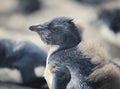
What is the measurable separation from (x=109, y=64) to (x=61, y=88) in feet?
0.40

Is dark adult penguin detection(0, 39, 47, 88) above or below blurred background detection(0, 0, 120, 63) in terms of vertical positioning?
above

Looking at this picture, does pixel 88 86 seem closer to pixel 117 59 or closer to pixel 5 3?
pixel 117 59

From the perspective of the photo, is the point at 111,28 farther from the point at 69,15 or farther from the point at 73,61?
the point at 73,61

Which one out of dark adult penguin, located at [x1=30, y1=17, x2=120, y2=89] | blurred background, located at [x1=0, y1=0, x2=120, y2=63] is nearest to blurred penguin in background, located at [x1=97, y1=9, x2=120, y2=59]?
blurred background, located at [x1=0, y1=0, x2=120, y2=63]

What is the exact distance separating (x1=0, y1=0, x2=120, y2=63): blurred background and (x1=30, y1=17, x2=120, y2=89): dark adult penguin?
0.96 m

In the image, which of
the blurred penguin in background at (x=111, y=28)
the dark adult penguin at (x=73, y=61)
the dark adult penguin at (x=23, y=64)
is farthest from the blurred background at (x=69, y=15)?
the dark adult penguin at (x=73, y=61)

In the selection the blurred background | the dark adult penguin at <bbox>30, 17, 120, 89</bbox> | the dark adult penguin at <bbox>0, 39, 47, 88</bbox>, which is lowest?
the blurred background

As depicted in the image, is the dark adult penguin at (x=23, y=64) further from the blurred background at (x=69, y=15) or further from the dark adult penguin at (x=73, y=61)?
the dark adult penguin at (x=73, y=61)

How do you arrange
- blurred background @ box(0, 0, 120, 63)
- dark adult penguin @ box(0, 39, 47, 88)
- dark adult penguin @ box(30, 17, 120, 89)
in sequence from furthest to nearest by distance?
blurred background @ box(0, 0, 120, 63), dark adult penguin @ box(0, 39, 47, 88), dark adult penguin @ box(30, 17, 120, 89)

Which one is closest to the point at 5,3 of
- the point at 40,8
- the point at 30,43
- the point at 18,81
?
the point at 40,8

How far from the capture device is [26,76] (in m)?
1.89

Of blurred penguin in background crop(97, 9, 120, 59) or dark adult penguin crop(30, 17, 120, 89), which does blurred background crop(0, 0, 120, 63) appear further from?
dark adult penguin crop(30, 17, 120, 89)

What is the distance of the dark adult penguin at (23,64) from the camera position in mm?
1869

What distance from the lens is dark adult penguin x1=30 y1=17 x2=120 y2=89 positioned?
116 cm
